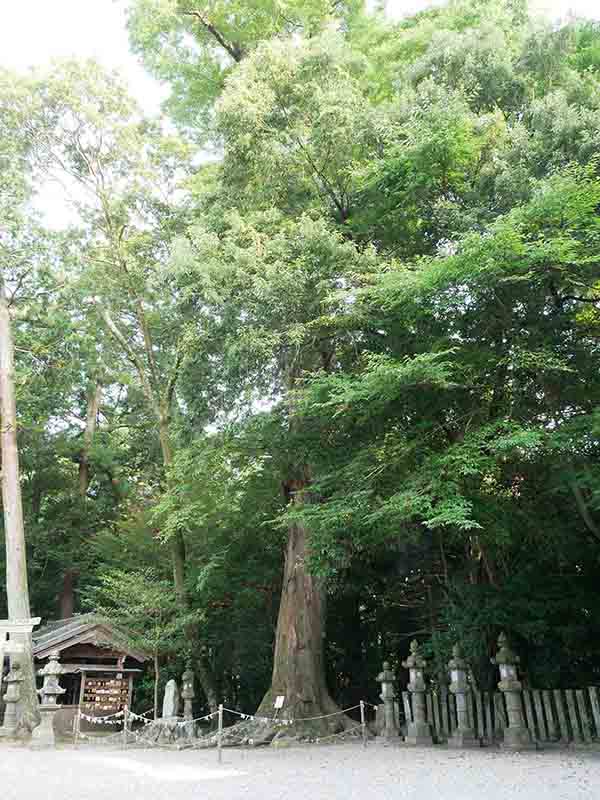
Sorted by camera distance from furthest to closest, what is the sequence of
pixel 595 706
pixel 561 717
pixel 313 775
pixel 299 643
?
1. pixel 299 643
2. pixel 561 717
3. pixel 595 706
4. pixel 313 775

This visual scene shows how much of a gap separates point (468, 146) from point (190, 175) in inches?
344

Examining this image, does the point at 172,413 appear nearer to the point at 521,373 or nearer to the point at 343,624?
the point at 343,624

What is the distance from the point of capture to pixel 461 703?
9.42 metres

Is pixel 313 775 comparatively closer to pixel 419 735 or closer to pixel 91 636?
pixel 419 735

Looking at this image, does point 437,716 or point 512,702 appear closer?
point 512,702

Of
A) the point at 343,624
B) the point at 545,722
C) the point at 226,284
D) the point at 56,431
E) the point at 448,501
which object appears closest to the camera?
the point at 448,501

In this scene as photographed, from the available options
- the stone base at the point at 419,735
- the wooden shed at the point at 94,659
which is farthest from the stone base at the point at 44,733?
the stone base at the point at 419,735

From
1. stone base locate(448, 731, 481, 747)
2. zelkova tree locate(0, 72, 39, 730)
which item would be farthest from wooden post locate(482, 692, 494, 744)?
zelkova tree locate(0, 72, 39, 730)

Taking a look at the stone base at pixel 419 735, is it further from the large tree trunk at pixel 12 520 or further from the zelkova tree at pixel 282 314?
the large tree trunk at pixel 12 520

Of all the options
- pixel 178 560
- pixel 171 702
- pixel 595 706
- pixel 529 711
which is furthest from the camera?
pixel 178 560

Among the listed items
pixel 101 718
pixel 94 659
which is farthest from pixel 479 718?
pixel 94 659

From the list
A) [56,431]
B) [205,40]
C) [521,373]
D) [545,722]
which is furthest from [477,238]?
[56,431]

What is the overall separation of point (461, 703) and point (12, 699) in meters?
7.97

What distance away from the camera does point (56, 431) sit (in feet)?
73.5
